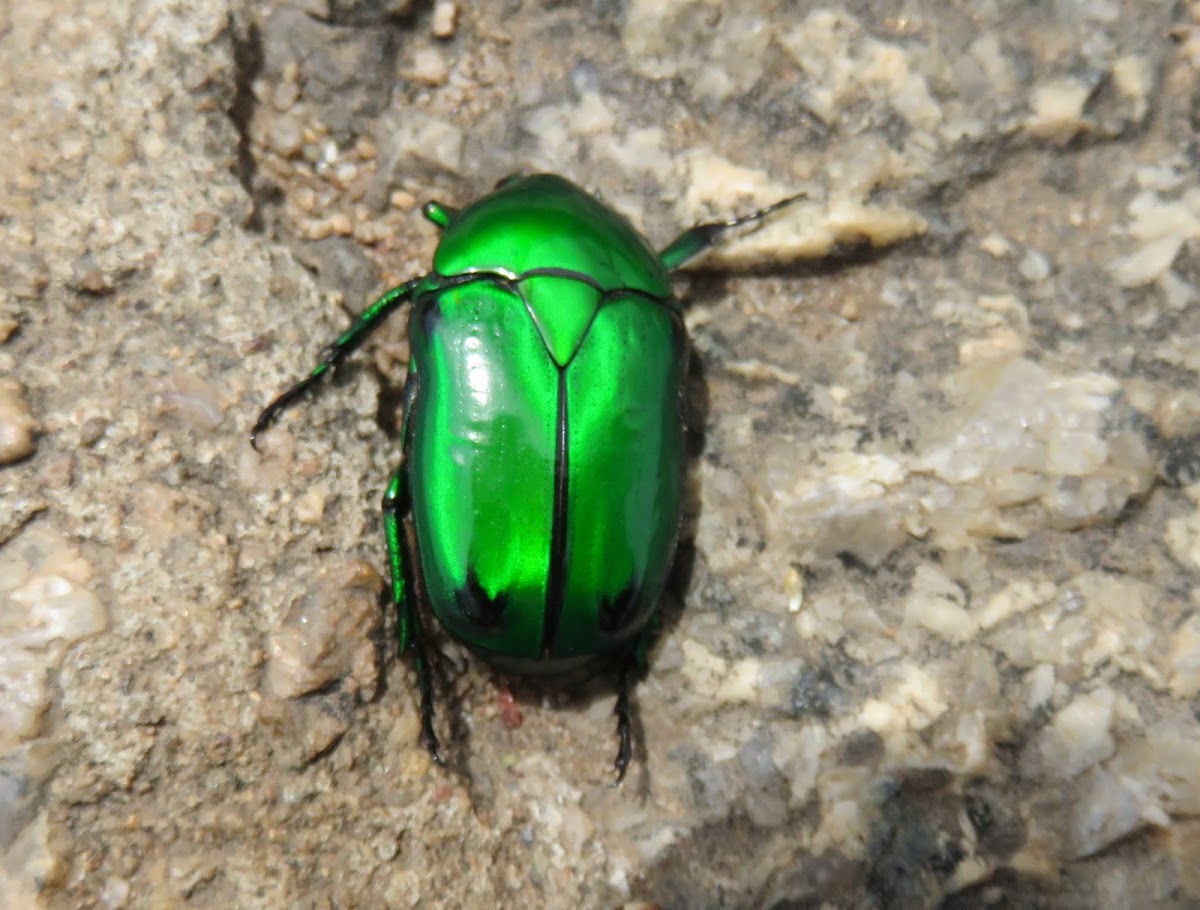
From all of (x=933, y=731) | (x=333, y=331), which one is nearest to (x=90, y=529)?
(x=333, y=331)

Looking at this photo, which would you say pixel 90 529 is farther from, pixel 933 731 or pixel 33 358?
pixel 933 731

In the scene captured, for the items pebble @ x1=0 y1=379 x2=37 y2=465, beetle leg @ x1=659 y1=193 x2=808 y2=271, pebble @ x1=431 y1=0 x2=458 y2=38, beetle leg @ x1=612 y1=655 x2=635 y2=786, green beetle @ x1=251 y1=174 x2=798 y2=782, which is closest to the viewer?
pebble @ x1=0 y1=379 x2=37 y2=465

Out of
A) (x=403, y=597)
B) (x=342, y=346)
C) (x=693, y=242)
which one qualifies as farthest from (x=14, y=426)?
(x=693, y=242)

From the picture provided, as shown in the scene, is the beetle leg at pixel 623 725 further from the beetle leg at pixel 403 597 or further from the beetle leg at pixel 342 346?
the beetle leg at pixel 342 346

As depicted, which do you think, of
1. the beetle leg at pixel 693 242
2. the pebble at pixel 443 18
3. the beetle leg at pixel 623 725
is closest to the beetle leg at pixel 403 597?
the beetle leg at pixel 623 725

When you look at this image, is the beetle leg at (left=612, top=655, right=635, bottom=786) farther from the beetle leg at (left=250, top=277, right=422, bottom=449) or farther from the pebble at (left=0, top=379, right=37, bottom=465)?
the pebble at (left=0, top=379, right=37, bottom=465)

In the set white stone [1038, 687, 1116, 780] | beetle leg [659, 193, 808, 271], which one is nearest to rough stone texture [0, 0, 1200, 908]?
white stone [1038, 687, 1116, 780]

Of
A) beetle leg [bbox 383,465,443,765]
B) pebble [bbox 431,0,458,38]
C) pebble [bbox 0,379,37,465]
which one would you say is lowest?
beetle leg [bbox 383,465,443,765]
